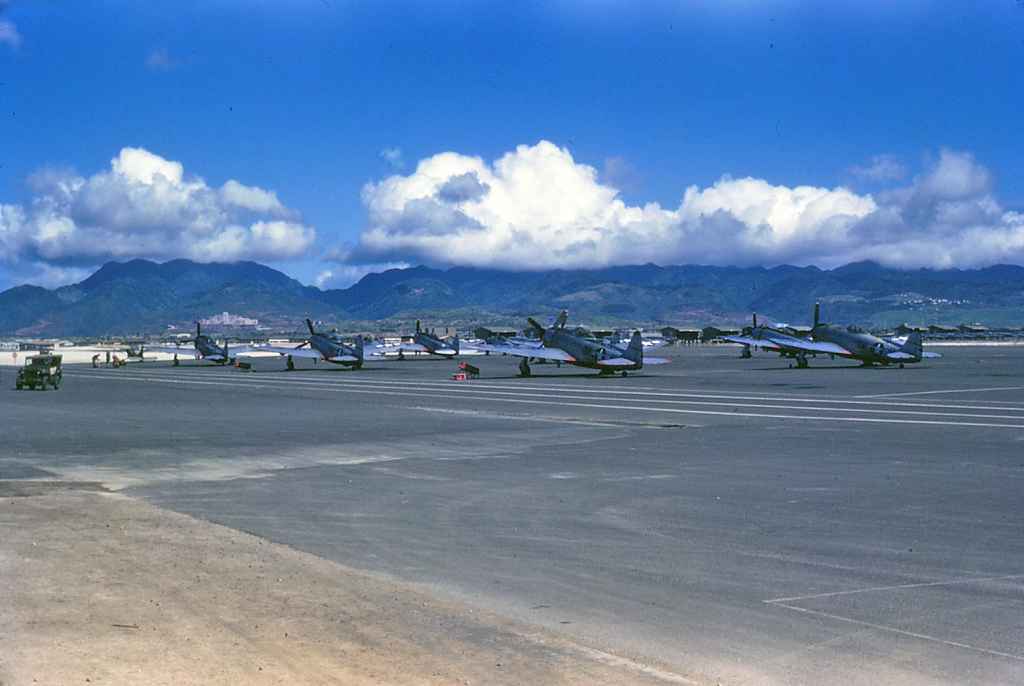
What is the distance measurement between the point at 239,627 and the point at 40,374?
162 feet

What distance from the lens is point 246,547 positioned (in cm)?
1144

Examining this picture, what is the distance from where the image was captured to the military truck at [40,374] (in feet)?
171

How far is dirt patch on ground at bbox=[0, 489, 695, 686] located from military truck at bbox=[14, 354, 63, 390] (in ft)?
147

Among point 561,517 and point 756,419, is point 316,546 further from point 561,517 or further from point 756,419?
point 756,419

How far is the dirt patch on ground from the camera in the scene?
274 inches

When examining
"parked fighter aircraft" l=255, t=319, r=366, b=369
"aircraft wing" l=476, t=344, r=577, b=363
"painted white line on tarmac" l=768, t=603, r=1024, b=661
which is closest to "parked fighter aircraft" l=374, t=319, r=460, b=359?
"parked fighter aircraft" l=255, t=319, r=366, b=369

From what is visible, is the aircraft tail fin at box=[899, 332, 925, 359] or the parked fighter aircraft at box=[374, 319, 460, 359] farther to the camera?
the parked fighter aircraft at box=[374, 319, 460, 359]

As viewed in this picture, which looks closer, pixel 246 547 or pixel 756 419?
pixel 246 547

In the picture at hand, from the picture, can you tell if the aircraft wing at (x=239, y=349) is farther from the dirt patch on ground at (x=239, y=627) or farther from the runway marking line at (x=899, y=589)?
the runway marking line at (x=899, y=589)

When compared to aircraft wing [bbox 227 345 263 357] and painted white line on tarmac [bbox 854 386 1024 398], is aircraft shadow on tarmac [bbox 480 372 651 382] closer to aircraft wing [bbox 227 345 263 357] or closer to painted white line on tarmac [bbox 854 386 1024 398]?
painted white line on tarmac [bbox 854 386 1024 398]

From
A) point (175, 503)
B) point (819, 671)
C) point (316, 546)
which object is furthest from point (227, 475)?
point (819, 671)

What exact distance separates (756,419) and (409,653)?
25.0 m

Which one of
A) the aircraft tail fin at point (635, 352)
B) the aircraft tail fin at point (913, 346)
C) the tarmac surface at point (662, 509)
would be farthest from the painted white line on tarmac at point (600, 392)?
the aircraft tail fin at point (913, 346)

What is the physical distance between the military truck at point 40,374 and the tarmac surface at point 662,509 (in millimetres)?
18224
